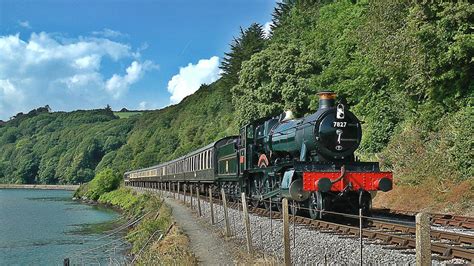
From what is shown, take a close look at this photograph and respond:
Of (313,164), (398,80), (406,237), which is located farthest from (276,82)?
(406,237)

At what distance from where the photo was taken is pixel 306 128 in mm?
15344

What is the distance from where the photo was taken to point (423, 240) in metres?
5.33

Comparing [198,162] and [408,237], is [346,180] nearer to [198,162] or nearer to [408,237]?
[408,237]

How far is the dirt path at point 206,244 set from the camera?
458 inches

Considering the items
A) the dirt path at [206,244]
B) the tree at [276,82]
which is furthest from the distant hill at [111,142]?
the dirt path at [206,244]

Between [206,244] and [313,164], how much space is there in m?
3.68

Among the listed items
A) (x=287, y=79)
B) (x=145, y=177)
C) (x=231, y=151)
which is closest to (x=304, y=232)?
(x=231, y=151)

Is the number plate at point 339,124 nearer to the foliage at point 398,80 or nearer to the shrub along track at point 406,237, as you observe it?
the shrub along track at point 406,237

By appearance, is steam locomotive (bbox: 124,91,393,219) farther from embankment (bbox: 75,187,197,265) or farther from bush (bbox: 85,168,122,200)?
bush (bbox: 85,168,122,200)

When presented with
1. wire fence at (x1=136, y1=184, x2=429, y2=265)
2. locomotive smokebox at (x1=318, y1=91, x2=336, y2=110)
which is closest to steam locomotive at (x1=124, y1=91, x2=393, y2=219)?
locomotive smokebox at (x1=318, y1=91, x2=336, y2=110)

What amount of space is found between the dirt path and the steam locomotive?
1.98 meters

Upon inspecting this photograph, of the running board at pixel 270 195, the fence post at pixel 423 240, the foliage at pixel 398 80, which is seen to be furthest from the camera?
the foliage at pixel 398 80

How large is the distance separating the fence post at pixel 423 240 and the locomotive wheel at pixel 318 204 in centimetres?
845

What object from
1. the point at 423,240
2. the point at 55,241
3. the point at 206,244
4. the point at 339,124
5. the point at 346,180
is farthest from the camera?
the point at 55,241
